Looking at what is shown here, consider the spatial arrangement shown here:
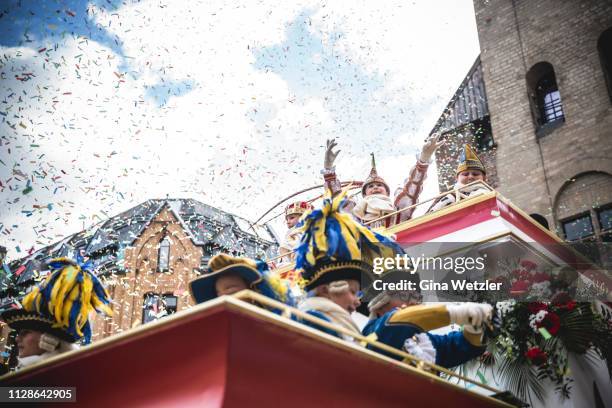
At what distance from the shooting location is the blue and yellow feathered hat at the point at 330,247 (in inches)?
126

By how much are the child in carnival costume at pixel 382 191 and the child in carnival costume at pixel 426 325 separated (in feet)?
11.2

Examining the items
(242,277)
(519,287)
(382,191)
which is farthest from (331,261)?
(382,191)

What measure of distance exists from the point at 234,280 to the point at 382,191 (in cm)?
496

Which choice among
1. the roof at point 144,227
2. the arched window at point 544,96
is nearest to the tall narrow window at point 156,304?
the roof at point 144,227

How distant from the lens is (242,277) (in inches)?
119

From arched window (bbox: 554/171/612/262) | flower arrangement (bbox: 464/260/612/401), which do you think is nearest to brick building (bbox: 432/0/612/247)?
arched window (bbox: 554/171/612/262)

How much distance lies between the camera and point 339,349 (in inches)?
87.5

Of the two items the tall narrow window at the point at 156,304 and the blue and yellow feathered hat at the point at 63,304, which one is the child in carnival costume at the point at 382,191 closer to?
the blue and yellow feathered hat at the point at 63,304

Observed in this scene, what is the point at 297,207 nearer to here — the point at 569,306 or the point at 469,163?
the point at 469,163

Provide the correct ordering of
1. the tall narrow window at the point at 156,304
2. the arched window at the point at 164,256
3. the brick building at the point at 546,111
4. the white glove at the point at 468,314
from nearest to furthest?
the white glove at the point at 468,314
the brick building at the point at 546,111
the tall narrow window at the point at 156,304
the arched window at the point at 164,256

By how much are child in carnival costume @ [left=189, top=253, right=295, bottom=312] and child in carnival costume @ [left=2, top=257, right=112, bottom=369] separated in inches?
57.5

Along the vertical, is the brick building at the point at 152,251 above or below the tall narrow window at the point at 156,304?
above

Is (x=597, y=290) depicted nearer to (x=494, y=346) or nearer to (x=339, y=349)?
(x=494, y=346)

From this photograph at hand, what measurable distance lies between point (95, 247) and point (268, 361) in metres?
21.3
